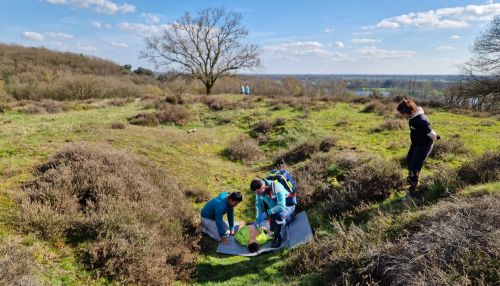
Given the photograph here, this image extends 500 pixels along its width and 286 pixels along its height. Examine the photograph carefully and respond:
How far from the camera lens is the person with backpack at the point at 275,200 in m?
6.52

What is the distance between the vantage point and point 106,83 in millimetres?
36500

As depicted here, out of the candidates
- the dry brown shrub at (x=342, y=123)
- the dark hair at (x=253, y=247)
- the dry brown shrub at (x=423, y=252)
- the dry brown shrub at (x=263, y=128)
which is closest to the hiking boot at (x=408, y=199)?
the dry brown shrub at (x=423, y=252)

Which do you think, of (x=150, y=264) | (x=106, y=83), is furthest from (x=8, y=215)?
(x=106, y=83)

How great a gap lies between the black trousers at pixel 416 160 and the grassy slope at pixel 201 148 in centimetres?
71

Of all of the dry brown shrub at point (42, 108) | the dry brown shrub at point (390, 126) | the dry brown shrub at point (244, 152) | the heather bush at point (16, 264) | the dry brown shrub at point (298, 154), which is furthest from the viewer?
the dry brown shrub at point (42, 108)

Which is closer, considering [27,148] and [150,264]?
[150,264]

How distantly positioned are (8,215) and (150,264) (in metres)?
2.54

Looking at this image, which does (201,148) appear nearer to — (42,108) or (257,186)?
(257,186)

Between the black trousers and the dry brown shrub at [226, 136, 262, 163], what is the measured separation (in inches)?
256

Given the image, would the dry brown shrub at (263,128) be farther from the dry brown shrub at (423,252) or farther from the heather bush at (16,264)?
the heather bush at (16,264)

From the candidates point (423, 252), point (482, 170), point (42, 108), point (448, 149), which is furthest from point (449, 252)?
point (42, 108)

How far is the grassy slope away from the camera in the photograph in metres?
5.61

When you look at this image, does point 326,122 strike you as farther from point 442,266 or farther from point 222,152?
point 442,266

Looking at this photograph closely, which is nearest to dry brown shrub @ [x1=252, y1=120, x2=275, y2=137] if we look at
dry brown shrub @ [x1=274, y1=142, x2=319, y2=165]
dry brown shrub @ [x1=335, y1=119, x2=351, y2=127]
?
dry brown shrub @ [x1=335, y1=119, x2=351, y2=127]
